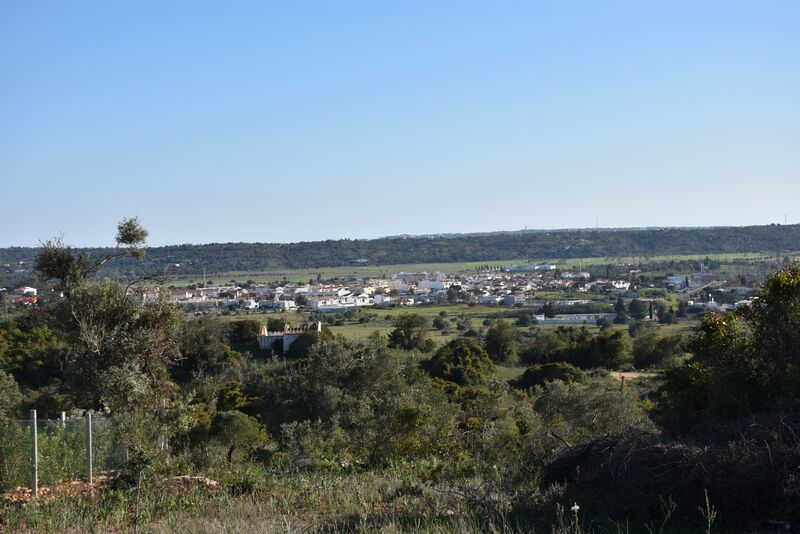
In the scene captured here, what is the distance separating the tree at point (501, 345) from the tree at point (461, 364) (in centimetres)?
436

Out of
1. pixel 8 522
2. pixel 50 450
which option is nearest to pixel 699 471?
pixel 8 522

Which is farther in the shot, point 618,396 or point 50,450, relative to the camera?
point 618,396

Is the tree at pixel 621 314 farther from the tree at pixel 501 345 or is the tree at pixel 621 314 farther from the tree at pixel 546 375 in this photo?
the tree at pixel 546 375

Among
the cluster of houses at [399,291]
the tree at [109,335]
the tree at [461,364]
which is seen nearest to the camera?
the tree at [109,335]

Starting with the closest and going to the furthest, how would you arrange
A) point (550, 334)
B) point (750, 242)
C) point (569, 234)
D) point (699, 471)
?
point (699, 471), point (550, 334), point (750, 242), point (569, 234)

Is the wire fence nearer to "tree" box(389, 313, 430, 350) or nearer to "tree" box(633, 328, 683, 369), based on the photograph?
"tree" box(633, 328, 683, 369)

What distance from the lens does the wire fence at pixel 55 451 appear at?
30.8 feet

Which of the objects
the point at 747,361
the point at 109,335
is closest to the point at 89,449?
the point at 109,335

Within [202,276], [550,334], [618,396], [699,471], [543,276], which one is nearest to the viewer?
[699,471]

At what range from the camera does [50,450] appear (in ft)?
32.6

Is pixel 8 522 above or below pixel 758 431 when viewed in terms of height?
below

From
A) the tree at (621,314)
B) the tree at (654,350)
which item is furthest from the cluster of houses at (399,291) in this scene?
the tree at (654,350)

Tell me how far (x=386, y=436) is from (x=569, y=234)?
146720mm

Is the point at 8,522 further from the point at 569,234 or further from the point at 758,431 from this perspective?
the point at 569,234
